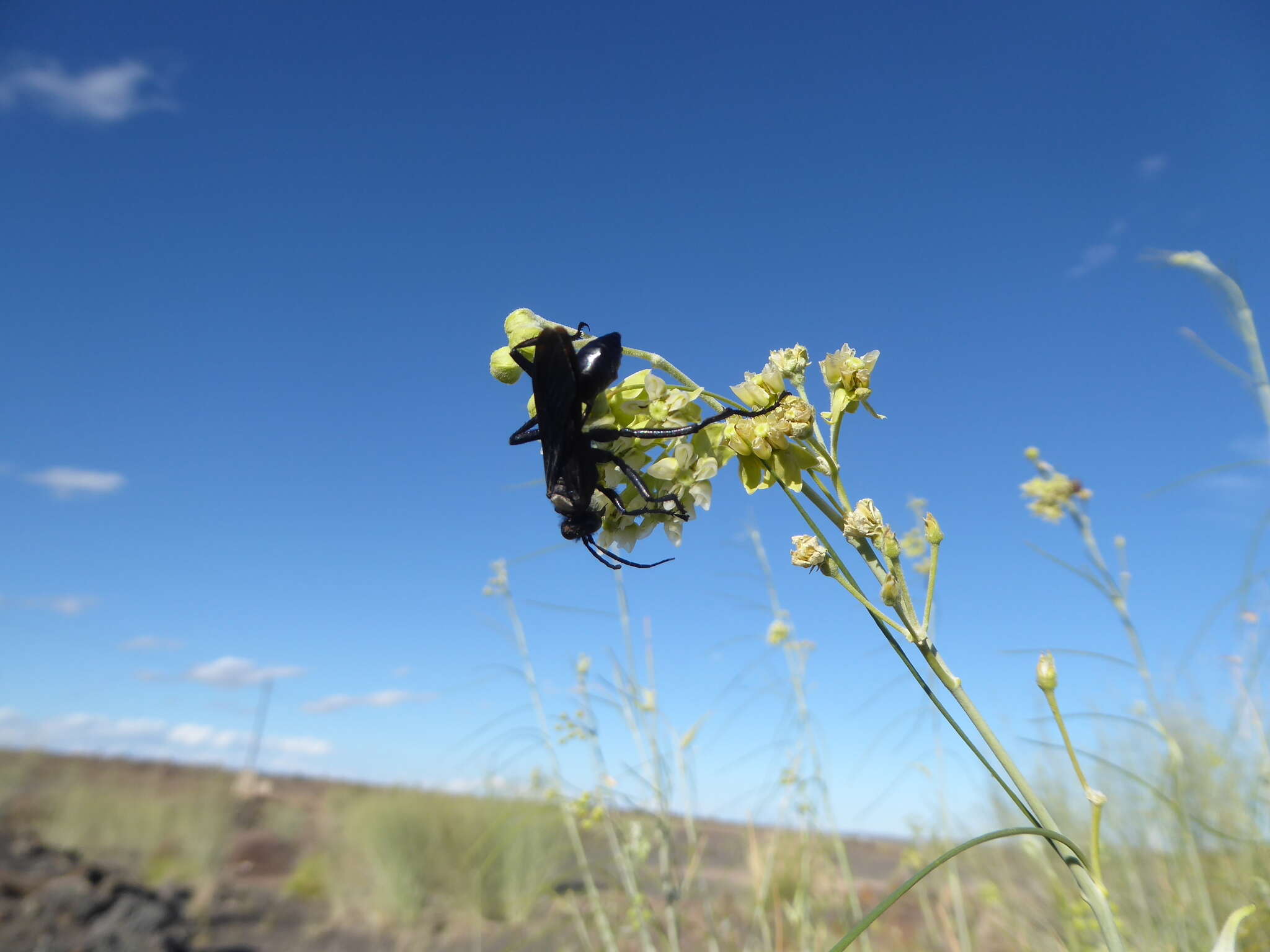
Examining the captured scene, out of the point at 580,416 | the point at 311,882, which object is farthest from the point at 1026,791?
the point at 311,882

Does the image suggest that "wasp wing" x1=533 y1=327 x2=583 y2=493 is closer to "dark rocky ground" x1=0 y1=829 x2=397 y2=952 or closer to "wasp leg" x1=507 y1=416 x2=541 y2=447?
"wasp leg" x1=507 y1=416 x2=541 y2=447

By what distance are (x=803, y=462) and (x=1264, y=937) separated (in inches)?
173

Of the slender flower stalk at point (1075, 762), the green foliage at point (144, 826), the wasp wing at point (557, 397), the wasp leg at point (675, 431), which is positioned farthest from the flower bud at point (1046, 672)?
the green foliage at point (144, 826)

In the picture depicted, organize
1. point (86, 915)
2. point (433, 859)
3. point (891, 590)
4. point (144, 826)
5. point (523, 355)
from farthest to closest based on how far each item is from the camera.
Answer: point (144, 826) < point (433, 859) < point (86, 915) < point (523, 355) < point (891, 590)

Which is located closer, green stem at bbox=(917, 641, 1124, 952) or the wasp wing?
green stem at bbox=(917, 641, 1124, 952)

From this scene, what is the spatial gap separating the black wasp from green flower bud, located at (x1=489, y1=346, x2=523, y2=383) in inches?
0.6

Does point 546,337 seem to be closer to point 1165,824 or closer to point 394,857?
point 1165,824

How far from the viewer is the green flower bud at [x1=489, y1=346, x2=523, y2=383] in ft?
5.09

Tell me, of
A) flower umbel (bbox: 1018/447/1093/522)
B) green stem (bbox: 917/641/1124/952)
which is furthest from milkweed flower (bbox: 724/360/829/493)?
flower umbel (bbox: 1018/447/1093/522)

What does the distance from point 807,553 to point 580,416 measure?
664 mm

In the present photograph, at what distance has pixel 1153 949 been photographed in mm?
2758

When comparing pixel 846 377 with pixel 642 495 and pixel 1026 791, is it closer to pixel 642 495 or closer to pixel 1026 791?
pixel 642 495

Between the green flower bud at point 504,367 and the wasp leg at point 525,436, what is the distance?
0.43 m

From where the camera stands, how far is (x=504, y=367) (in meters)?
1.56
